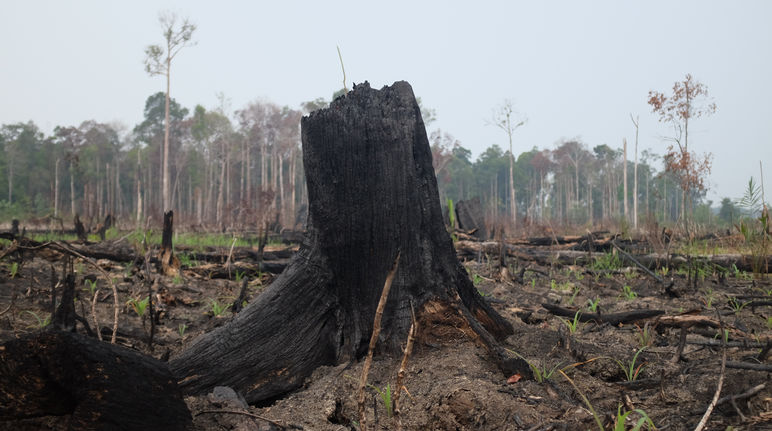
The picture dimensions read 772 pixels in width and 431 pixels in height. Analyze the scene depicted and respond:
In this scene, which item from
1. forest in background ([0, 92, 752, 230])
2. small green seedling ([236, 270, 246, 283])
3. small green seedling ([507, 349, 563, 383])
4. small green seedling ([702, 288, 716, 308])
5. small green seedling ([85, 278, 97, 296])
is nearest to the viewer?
small green seedling ([507, 349, 563, 383])

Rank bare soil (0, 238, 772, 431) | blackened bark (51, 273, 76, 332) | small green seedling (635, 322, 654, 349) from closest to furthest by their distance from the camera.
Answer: bare soil (0, 238, 772, 431)
blackened bark (51, 273, 76, 332)
small green seedling (635, 322, 654, 349)

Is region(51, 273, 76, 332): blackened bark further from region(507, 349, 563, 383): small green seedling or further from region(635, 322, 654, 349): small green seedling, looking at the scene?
region(635, 322, 654, 349): small green seedling

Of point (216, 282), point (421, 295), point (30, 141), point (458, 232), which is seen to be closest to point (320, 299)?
point (421, 295)

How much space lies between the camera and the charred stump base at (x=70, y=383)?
Result: 1.34 meters

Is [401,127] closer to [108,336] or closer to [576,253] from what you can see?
[108,336]

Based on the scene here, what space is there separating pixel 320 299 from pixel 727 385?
176 cm

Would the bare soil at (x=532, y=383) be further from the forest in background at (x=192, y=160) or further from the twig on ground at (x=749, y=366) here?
the forest in background at (x=192, y=160)

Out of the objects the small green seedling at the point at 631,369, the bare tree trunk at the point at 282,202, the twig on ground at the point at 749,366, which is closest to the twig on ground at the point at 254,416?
the small green seedling at the point at 631,369

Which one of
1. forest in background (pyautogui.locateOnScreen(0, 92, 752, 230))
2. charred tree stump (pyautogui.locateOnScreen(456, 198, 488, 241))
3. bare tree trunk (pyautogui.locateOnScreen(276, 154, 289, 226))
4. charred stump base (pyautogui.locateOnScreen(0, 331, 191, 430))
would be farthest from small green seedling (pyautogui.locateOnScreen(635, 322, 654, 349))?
forest in background (pyautogui.locateOnScreen(0, 92, 752, 230))

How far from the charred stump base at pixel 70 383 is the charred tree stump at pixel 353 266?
2.78 feet

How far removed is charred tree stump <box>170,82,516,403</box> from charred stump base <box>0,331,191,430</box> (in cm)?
85

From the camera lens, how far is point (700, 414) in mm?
1524

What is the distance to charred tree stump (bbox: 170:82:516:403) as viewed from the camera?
231 cm

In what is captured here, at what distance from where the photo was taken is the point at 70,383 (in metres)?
1.38
